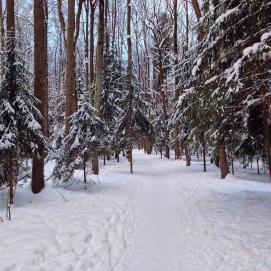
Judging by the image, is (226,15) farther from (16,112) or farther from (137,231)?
(16,112)

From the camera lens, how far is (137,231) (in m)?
6.83

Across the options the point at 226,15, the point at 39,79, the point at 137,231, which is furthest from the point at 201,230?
the point at 39,79

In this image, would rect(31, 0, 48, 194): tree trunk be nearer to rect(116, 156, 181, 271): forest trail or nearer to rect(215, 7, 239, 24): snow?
rect(116, 156, 181, 271): forest trail

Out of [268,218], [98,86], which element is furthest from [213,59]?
[98,86]

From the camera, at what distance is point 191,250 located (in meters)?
5.67

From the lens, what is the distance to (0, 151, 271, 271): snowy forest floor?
16.4ft

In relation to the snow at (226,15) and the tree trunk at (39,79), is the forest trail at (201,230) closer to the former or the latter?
the tree trunk at (39,79)

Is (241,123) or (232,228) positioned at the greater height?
(241,123)

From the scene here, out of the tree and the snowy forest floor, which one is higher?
the tree

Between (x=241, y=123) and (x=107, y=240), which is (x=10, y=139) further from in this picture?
(x=241, y=123)

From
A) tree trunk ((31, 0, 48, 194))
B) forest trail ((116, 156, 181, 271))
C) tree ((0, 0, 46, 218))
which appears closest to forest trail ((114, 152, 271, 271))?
forest trail ((116, 156, 181, 271))

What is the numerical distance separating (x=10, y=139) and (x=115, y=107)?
17.0m

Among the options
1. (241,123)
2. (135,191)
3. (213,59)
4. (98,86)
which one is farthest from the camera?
(98,86)

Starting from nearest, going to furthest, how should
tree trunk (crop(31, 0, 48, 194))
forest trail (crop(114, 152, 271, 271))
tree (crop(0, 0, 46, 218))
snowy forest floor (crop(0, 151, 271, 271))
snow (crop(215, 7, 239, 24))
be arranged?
1. snowy forest floor (crop(0, 151, 271, 271))
2. forest trail (crop(114, 152, 271, 271))
3. snow (crop(215, 7, 239, 24))
4. tree (crop(0, 0, 46, 218))
5. tree trunk (crop(31, 0, 48, 194))
